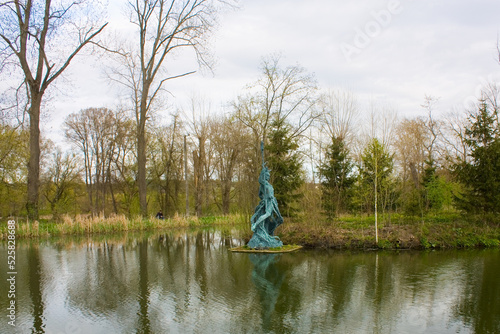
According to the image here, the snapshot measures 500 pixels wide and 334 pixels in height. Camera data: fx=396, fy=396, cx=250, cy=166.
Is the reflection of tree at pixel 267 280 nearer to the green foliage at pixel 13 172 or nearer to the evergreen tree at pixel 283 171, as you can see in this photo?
the evergreen tree at pixel 283 171

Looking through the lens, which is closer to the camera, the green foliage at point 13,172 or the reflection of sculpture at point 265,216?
the reflection of sculpture at point 265,216

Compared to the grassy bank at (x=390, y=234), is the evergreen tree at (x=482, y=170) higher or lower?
higher

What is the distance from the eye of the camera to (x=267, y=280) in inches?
366

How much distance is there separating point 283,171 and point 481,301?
455 inches

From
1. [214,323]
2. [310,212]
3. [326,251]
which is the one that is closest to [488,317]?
[214,323]

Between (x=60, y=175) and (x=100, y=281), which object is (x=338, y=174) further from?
(x=60, y=175)

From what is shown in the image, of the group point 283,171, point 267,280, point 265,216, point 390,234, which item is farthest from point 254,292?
point 283,171

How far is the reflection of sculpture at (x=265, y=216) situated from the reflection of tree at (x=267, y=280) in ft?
2.74

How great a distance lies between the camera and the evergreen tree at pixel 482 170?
52.7 feet

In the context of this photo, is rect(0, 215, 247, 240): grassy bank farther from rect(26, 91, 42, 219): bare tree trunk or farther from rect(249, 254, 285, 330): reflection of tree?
rect(249, 254, 285, 330): reflection of tree

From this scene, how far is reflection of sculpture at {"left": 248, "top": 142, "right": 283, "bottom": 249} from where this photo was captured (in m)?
13.5

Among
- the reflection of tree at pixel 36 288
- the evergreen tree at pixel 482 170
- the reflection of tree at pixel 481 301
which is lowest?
the reflection of tree at pixel 481 301

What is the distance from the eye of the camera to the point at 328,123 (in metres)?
31.1

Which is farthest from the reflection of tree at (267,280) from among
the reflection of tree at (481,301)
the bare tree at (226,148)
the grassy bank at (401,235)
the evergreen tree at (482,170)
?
the bare tree at (226,148)
